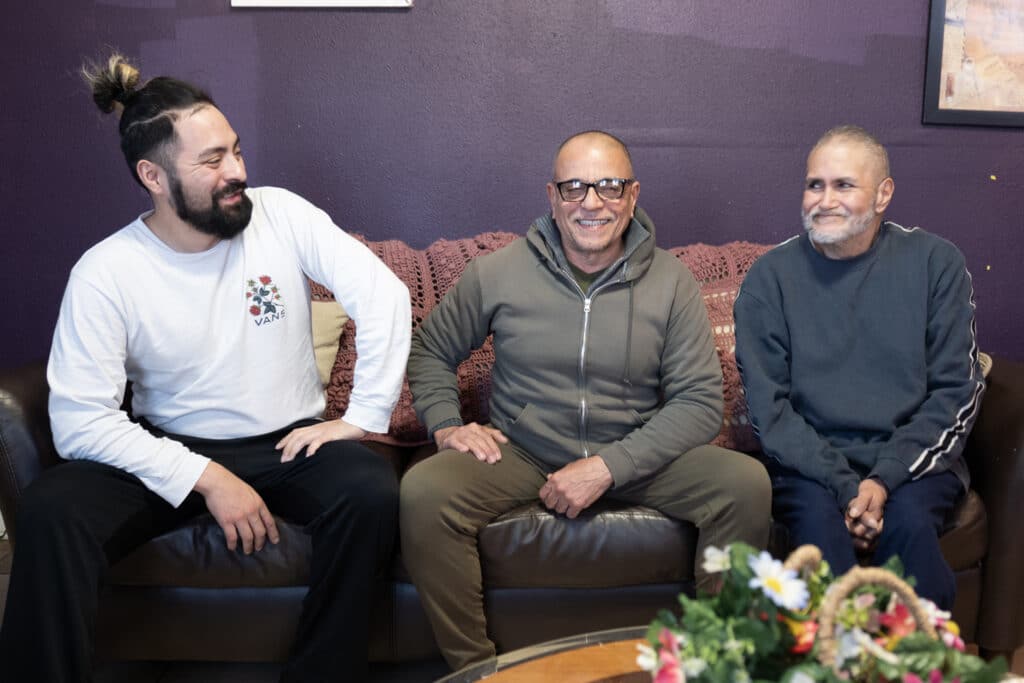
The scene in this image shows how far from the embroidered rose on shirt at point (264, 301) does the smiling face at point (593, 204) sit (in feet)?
2.17

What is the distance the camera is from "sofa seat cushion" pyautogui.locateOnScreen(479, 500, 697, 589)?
1819 mm

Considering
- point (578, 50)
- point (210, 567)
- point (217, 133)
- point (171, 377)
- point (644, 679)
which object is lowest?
point (210, 567)

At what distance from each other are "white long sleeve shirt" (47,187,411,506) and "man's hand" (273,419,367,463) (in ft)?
0.09

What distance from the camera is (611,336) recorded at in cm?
200

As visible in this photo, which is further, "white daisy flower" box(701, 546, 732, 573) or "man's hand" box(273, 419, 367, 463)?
"man's hand" box(273, 419, 367, 463)

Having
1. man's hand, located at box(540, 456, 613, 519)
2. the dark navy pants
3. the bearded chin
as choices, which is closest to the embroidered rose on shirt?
the bearded chin

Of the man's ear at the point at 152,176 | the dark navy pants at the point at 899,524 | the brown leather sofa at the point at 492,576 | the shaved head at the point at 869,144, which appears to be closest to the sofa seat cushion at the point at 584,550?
the brown leather sofa at the point at 492,576

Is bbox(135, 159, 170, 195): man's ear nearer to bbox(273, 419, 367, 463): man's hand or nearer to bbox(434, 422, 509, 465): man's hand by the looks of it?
bbox(273, 419, 367, 463): man's hand

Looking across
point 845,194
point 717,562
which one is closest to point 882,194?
point 845,194

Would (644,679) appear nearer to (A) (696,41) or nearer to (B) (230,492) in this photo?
(B) (230,492)

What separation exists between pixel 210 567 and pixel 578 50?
173 centimetres

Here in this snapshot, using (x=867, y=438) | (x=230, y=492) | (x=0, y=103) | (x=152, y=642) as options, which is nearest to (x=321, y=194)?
(x=0, y=103)

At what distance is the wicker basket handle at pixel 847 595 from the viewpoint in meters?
0.86

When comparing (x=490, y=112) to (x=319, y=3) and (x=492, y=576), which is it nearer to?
(x=319, y=3)
